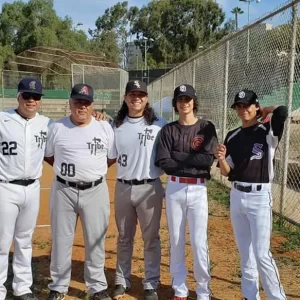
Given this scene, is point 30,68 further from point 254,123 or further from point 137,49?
point 137,49

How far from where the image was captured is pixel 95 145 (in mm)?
3846

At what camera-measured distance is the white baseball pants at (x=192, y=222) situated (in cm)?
369

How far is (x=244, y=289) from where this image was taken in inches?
143

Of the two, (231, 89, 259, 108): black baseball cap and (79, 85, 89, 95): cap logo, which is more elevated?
(79, 85, 89, 95): cap logo

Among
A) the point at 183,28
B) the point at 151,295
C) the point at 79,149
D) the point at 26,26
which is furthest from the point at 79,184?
the point at 183,28

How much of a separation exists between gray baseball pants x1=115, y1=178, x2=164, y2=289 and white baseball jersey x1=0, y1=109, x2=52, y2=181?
30.2 inches

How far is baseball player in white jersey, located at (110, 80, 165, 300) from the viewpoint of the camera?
12.7ft

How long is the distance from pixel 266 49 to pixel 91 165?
3.98m

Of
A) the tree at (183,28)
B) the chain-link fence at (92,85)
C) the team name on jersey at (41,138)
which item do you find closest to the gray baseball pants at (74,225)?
the team name on jersey at (41,138)

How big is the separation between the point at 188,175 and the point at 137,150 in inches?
20.0

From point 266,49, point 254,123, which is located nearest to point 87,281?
point 254,123

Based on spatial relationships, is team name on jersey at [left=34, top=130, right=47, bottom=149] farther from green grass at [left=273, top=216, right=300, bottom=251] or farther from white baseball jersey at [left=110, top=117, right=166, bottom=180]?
green grass at [left=273, top=216, right=300, bottom=251]

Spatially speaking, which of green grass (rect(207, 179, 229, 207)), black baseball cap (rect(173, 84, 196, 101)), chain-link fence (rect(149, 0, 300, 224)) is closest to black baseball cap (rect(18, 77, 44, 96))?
black baseball cap (rect(173, 84, 196, 101))

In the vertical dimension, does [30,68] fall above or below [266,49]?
above
